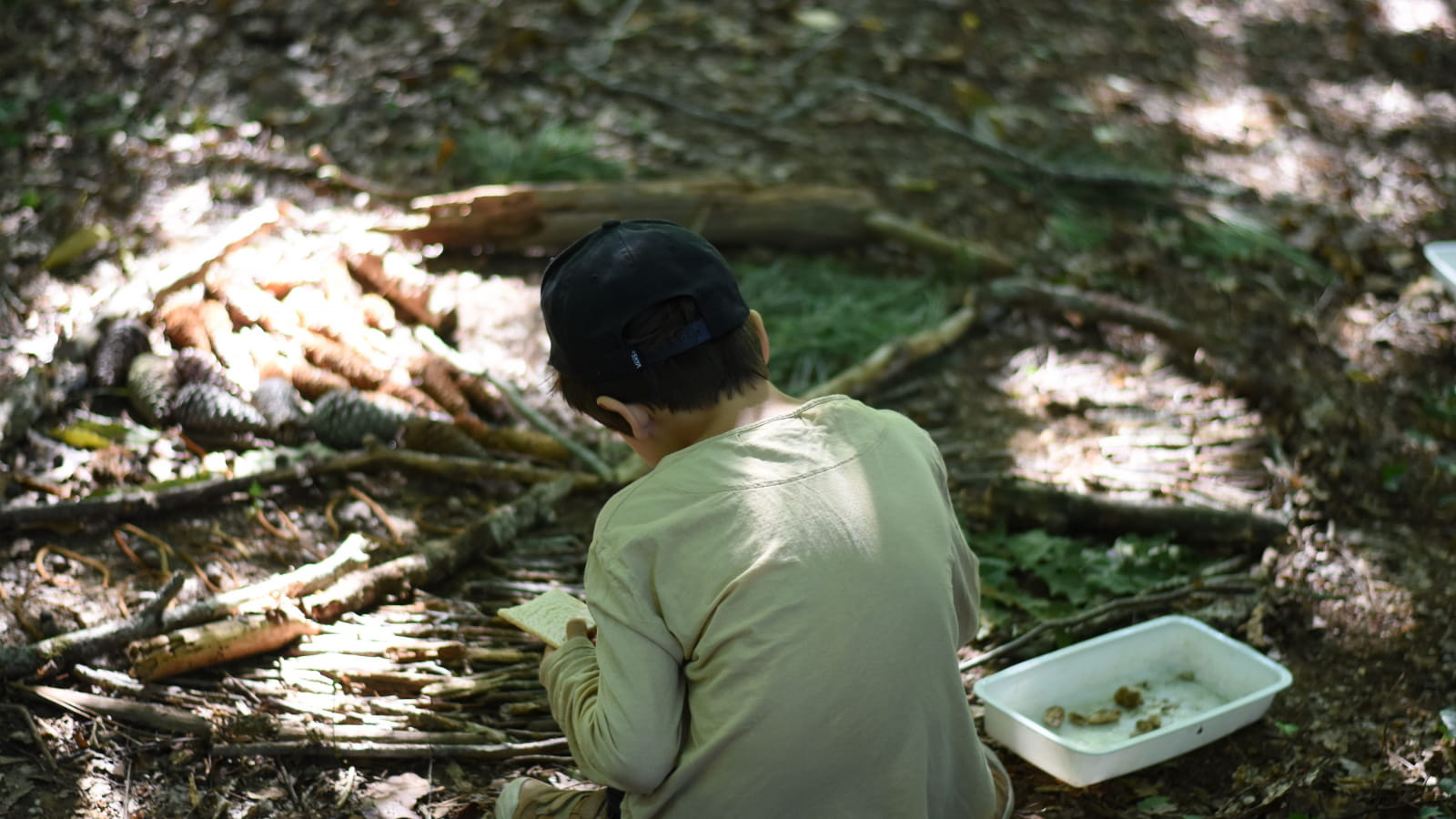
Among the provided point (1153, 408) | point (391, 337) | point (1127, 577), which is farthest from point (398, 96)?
point (1127, 577)

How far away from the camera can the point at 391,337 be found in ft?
12.1

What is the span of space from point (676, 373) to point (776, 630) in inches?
15.0

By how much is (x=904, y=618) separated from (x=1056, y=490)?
1785mm

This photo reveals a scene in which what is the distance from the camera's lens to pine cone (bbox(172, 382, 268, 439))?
3.16 m

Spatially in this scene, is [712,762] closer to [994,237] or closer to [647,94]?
[994,237]

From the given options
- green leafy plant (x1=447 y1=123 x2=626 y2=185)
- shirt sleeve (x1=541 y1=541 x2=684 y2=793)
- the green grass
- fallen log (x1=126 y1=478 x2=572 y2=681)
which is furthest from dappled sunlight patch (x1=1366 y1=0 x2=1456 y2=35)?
shirt sleeve (x1=541 y1=541 x2=684 y2=793)

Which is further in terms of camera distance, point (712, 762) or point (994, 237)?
point (994, 237)

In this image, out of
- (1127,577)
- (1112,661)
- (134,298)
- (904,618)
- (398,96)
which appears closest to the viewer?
(904,618)

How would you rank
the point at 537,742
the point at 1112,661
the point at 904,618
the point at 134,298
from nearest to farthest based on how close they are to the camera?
the point at 904,618 → the point at 537,742 → the point at 1112,661 → the point at 134,298

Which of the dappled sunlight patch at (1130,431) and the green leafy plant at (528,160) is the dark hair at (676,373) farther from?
the green leafy plant at (528,160)

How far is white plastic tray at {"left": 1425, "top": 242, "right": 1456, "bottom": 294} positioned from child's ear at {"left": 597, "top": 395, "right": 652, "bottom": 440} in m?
2.88

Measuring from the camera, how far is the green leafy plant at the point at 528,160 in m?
4.86

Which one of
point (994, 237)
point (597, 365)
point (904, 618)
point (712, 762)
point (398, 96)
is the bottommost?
point (398, 96)

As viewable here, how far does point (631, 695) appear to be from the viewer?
4.77 feet
